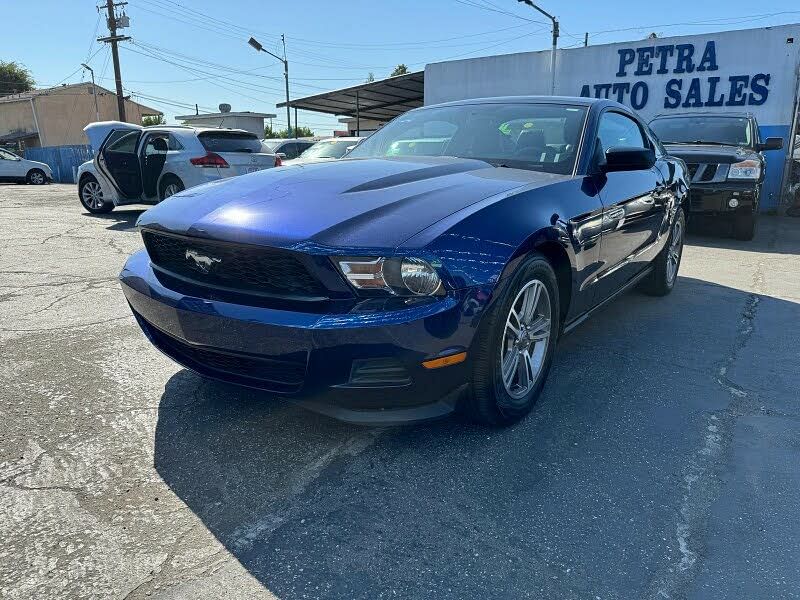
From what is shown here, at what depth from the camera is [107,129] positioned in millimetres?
9664

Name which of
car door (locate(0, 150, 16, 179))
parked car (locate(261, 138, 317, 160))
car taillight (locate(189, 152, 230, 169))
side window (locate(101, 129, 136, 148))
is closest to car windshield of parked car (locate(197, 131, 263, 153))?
car taillight (locate(189, 152, 230, 169))

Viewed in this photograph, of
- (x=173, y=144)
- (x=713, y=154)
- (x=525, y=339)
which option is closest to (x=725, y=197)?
(x=713, y=154)

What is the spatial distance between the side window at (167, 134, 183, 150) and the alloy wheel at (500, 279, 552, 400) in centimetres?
779

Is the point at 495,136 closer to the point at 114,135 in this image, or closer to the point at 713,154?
the point at 713,154

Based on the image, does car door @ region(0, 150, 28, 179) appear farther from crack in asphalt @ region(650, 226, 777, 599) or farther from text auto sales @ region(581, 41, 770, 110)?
crack in asphalt @ region(650, 226, 777, 599)

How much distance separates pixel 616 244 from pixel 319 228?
2015 mm

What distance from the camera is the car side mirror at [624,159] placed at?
3182 mm

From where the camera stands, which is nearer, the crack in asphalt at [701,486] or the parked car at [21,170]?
the crack in asphalt at [701,486]

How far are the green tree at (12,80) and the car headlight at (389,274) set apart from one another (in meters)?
68.4


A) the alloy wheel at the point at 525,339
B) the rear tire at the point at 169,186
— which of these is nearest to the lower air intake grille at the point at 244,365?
the alloy wheel at the point at 525,339

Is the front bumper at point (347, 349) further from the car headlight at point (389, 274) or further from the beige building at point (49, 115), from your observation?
the beige building at point (49, 115)

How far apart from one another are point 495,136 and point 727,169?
5.61 meters

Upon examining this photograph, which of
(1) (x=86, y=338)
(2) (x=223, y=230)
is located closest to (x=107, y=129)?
(1) (x=86, y=338)

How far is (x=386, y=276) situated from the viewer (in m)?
2.10
